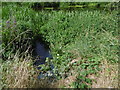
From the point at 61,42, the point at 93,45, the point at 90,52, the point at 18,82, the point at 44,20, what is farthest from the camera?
the point at 44,20

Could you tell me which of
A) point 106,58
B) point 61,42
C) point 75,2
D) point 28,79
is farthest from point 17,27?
point 75,2

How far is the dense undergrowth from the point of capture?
2.59 meters

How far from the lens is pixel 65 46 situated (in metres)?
4.04

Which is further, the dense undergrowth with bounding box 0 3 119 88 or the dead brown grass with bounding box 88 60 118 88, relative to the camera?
the dense undergrowth with bounding box 0 3 119 88

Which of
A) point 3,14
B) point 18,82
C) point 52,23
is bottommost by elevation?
point 18,82

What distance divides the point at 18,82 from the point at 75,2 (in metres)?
10.6

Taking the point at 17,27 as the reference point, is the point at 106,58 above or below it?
below

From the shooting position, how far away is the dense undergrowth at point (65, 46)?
2.59 meters

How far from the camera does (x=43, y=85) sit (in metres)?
2.51

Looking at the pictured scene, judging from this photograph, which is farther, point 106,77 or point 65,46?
point 65,46

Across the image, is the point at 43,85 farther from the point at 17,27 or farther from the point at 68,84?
the point at 17,27

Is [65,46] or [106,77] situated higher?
[65,46]

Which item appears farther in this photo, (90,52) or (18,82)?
(90,52)

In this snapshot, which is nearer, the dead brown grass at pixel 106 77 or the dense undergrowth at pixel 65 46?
the dead brown grass at pixel 106 77
